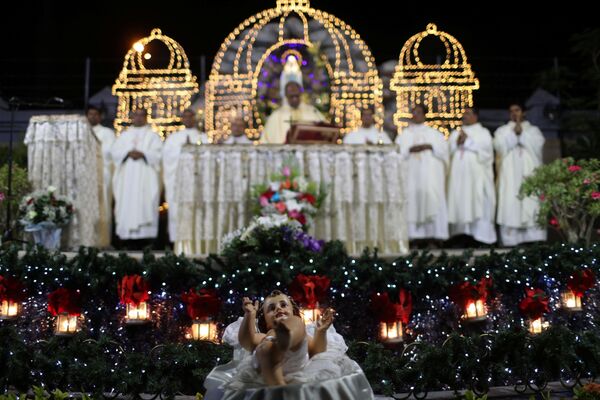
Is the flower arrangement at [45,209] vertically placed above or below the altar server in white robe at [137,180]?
below

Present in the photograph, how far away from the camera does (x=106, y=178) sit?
352 inches

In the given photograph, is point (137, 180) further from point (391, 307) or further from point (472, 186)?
point (391, 307)

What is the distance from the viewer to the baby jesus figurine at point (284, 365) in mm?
2709

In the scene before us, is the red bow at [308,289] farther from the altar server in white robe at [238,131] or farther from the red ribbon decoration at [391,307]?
the altar server in white robe at [238,131]

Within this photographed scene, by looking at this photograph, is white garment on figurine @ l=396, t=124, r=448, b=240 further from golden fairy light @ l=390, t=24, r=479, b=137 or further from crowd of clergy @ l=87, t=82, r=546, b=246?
golden fairy light @ l=390, t=24, r=479, b=137

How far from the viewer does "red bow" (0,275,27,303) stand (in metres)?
5.05

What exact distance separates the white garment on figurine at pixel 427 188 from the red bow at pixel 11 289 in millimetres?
4697

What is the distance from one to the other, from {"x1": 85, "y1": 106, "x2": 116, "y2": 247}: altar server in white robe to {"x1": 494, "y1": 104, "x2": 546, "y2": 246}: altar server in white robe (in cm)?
471

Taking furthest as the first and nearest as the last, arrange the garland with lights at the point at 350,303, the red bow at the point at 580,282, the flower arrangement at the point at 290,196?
the flower arrangement at the point at 290,196, the red bow at the point at 580,282, the garland with lights at the point at 350,303

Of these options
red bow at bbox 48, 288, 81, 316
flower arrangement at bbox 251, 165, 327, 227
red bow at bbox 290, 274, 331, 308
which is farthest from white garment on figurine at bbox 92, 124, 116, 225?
red bow at bbox 290, 274, 331, 308

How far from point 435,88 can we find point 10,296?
20.2 feet

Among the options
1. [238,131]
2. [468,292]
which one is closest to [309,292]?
[468,292]

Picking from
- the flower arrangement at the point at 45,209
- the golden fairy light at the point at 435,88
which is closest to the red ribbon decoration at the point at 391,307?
the flower arrangement at the point at 45,209

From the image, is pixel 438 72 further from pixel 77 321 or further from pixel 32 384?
pixel 32 384
